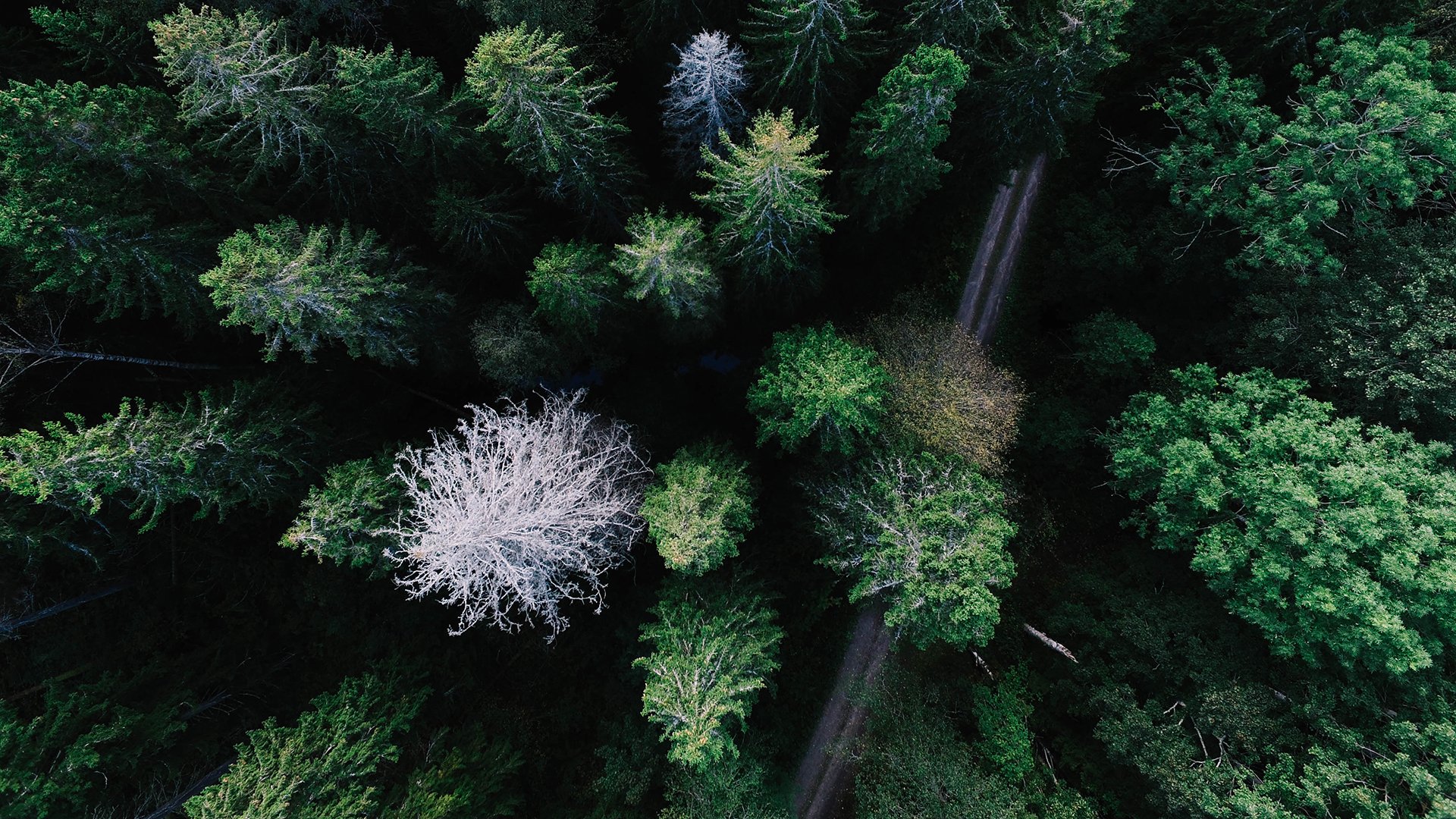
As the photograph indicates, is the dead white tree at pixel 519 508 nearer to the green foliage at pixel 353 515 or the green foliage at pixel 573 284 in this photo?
the green foliage at pixel 353 515

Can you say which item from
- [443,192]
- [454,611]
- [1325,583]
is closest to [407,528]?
[454,611]

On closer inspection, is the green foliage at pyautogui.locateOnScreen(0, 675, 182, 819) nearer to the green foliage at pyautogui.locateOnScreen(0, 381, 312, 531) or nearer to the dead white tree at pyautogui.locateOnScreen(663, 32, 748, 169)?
the green foliage at pyautogui.locateOnScreen(0, 381, 312, 531)

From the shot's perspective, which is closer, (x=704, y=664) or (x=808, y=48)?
(x=808, y=48)

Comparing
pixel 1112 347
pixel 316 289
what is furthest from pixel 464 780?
pixel 1112 347

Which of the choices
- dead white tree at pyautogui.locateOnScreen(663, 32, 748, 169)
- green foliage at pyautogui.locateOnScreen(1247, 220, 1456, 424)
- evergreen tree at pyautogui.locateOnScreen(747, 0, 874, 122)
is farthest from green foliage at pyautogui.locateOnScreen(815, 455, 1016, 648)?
dead white tree at pyautogui.locateOnScreen(663, 32, 748, 169)

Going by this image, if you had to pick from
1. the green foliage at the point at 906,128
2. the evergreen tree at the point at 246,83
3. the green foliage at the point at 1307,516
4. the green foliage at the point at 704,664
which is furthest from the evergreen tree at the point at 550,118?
the green foliage at the point at 1307,516

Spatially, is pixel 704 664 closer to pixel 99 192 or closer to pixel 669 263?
pixel 669 263

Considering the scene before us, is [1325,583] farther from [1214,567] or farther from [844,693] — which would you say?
[844,693]
